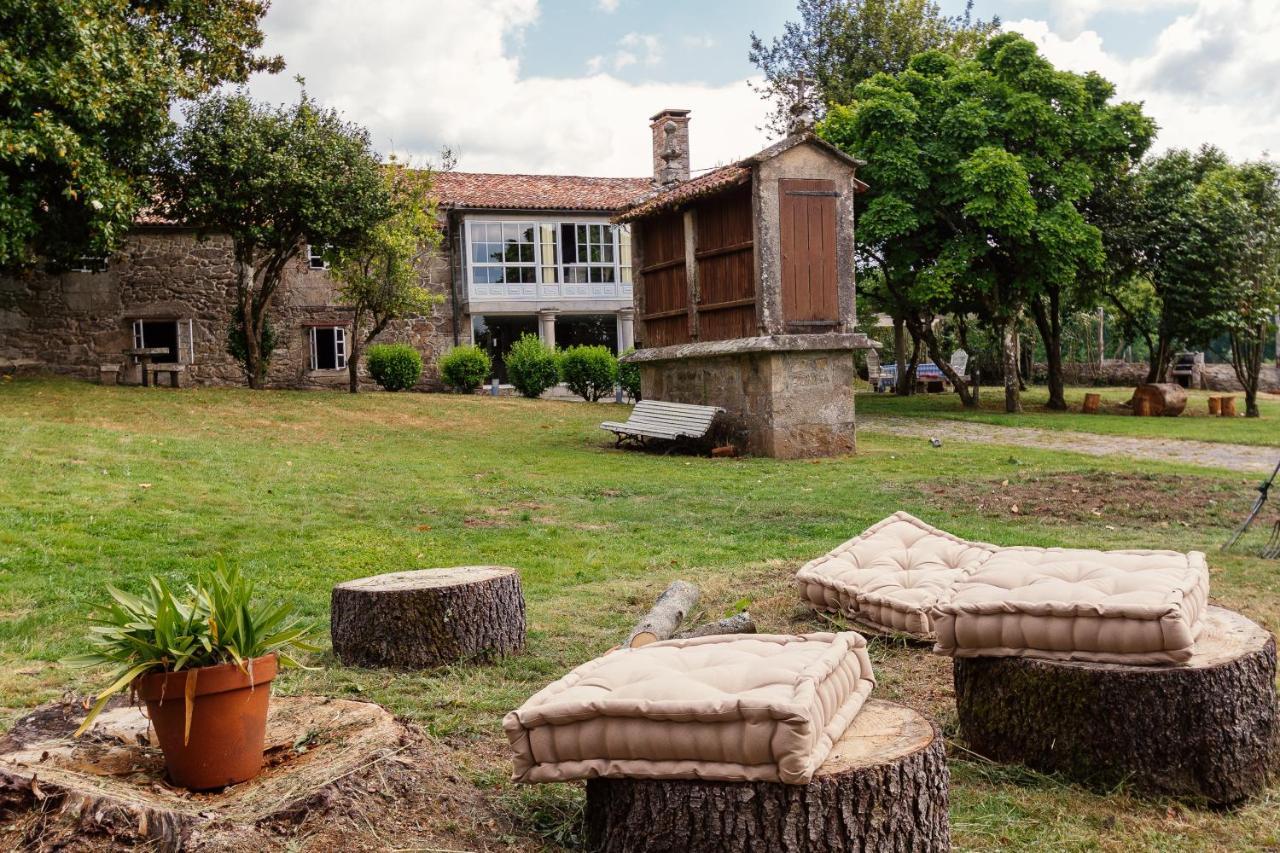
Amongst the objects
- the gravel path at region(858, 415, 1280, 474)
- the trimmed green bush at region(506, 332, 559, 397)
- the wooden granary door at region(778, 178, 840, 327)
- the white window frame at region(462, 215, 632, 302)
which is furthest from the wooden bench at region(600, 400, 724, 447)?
the white window frame at region(462, 215, 632, 302)

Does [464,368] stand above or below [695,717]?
above

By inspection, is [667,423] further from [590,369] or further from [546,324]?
[546,324]

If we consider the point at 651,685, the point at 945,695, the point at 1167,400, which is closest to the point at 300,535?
the point at 945,695

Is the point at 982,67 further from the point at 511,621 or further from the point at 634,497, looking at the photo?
the point at 511,621

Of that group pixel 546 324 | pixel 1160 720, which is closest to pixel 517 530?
pixel 1160 720

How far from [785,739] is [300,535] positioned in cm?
706

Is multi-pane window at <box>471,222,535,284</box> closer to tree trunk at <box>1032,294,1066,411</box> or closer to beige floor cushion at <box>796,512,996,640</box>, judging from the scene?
tree trunk at <box>1032,294,1066,411</box>

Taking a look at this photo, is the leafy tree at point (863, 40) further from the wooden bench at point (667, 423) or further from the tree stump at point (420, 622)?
the tree stump at point (420, 622)

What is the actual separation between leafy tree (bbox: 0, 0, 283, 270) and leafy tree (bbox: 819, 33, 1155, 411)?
43.4 ft

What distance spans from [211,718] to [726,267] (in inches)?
537

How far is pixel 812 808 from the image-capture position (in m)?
2.83

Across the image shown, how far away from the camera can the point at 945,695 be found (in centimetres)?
486

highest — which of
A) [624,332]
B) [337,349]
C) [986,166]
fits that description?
[986,166]

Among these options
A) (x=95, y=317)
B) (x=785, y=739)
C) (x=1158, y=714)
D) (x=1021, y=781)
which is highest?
(x=95, y=317)
